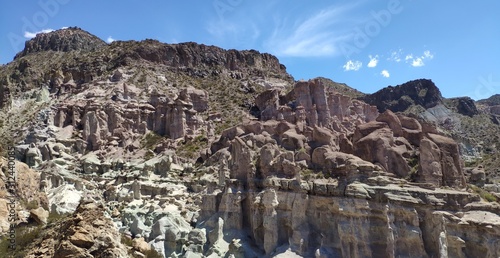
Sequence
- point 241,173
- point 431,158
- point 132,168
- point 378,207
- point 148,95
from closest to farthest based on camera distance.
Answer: point 378,207, point 431,158, point 241,173, point 132,168, point 148,95

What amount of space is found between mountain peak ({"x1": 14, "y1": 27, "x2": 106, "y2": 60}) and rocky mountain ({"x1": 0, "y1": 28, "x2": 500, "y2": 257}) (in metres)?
40.9

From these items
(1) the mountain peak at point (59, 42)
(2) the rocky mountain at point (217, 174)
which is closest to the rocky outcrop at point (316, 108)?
(2) the rocky mountain at point (217, 174)

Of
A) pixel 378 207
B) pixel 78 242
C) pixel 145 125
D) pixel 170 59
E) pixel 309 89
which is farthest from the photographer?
pixel 170 59

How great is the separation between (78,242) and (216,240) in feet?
69.9

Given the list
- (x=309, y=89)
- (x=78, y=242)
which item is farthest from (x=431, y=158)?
(x=309, y=89)

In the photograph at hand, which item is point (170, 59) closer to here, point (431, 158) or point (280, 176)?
point (280, 176)

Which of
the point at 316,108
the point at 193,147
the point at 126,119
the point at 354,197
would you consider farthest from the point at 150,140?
the point at 354,197

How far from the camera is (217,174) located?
47.1 metres

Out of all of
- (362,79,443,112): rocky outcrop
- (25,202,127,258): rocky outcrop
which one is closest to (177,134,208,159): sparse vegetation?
(25,202,127,258): rocky outcrop

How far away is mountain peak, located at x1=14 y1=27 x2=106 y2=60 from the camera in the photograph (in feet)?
426

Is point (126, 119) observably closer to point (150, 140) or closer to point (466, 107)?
point (150, 140)

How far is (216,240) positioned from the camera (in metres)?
31.3

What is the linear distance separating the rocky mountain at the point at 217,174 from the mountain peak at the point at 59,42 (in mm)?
40923

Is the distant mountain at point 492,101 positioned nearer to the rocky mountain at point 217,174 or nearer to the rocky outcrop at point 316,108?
the rocky mountain at point 217,174
